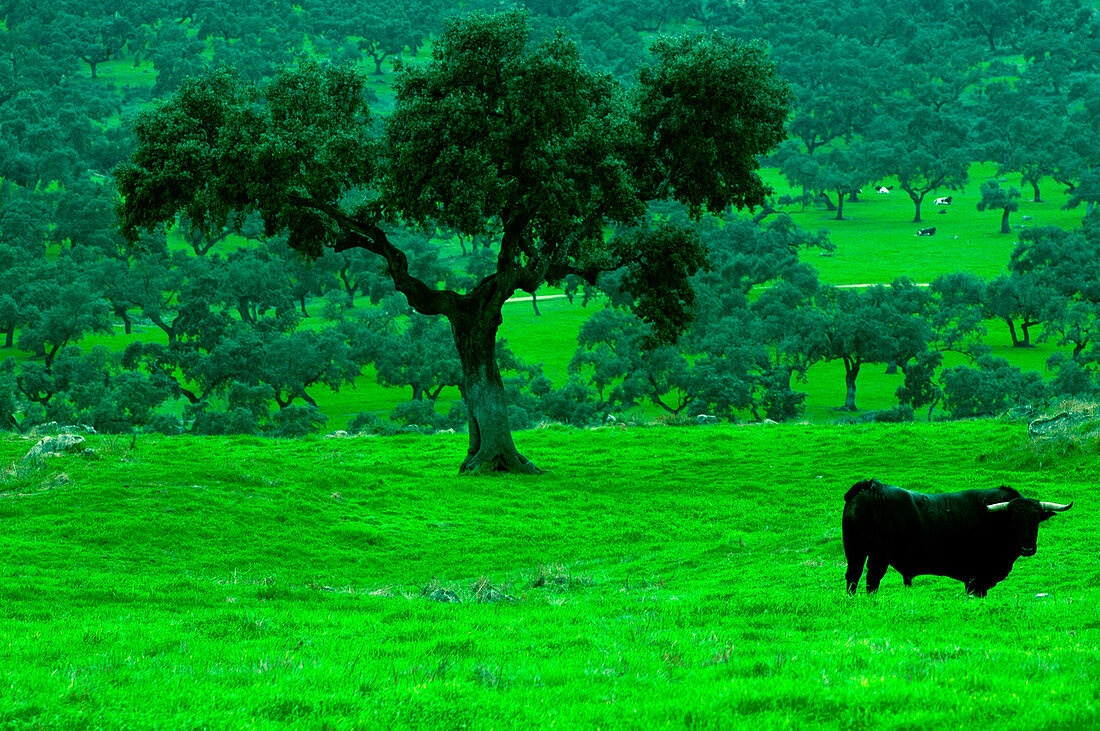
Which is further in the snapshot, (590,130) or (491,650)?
(590,130)

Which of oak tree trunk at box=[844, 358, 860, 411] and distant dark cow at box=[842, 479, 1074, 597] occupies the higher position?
distant dark cow at box=[842, 479, 1074, 597]

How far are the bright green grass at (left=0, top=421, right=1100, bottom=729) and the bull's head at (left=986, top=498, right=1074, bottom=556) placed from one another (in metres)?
0.91

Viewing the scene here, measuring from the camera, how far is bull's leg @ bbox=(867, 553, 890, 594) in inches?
621

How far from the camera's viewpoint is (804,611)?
14914mm

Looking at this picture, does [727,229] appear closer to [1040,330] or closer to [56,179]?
[1040,330]

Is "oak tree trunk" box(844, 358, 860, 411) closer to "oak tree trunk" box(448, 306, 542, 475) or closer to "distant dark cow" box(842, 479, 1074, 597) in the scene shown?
"oak tree trunk" box(448, 306, 542, 475)

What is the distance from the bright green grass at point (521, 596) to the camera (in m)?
9.79

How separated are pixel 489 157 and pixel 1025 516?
19442 millimetres

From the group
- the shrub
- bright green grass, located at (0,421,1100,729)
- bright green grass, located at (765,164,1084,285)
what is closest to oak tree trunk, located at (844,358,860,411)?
the shrub

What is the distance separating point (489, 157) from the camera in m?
31.0

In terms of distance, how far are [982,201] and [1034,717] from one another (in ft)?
509

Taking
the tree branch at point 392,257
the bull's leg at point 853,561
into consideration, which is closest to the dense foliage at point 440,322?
the tree branch at point 392,257

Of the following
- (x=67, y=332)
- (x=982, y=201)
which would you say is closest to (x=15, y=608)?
(x=67, y=332)

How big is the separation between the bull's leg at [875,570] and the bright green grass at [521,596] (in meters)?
0.38
